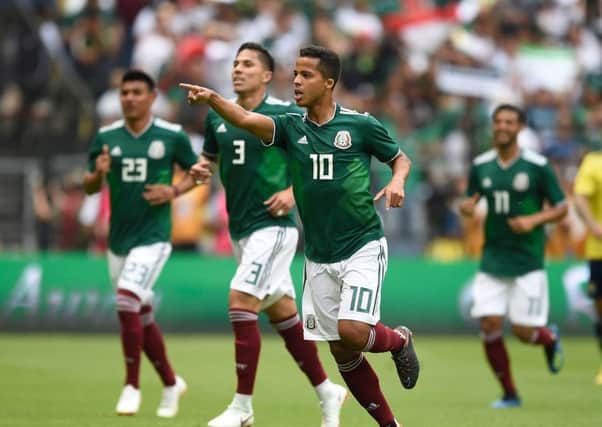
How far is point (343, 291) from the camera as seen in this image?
8867 mm

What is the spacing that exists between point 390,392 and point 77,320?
25.0 feet

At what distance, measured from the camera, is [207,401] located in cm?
1209

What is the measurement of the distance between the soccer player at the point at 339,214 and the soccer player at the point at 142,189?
8.61ft

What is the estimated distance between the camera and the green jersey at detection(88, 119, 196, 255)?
38.2ft

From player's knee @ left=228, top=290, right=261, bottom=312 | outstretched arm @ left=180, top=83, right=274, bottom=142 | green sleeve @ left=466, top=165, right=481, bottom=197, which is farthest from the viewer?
green sleeve @ left=466, top=165, right=481, bottom=197

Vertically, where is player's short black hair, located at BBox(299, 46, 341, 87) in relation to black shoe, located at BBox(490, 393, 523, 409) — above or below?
above

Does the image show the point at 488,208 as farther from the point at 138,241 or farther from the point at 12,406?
the point at 12,406

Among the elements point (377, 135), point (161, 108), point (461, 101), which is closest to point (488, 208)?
point (377, 135)

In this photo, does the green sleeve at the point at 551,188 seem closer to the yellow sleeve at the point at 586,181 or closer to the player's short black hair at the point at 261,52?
the yellow sleeve at the point at 586,181

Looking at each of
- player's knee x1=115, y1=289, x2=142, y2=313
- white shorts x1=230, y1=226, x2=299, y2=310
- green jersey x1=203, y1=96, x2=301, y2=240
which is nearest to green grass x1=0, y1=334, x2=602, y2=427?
player's knee x1=115, y1=289, x2=142, y2=313

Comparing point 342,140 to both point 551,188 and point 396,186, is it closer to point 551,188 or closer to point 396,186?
point 396,186

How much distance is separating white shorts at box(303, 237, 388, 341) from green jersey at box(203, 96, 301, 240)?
1.63 m

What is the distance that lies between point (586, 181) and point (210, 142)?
5.02 metres

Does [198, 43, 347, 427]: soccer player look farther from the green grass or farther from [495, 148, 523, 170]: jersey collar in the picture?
[495, 148, 523, 170]: jersey collar
